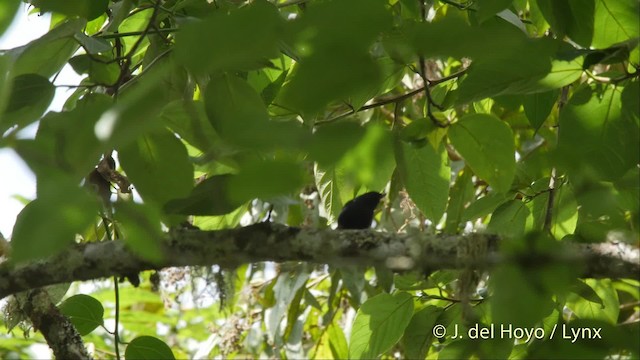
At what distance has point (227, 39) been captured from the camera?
0.61 metres

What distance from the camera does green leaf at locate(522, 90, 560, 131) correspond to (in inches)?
52.6

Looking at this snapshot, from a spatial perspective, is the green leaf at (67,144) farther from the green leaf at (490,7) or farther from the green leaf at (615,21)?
the green leaf at (615,21)

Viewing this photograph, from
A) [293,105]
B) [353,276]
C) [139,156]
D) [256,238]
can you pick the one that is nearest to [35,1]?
[139,156]

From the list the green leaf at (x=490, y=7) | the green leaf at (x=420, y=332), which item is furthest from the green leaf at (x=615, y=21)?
the green leaf at (x=420, y=332)

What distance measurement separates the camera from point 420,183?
4.23 feet

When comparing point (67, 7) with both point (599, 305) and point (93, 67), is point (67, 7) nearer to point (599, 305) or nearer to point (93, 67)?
point (93, 67)

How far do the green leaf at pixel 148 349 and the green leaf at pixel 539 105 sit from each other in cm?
70

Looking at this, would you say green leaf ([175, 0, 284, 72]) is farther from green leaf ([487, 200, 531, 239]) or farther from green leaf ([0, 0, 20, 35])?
green leaf ([487, 200, 531, 239])

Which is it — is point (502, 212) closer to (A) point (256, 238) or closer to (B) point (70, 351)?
(A) point (256, 238)

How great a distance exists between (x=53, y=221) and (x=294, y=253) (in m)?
0.36

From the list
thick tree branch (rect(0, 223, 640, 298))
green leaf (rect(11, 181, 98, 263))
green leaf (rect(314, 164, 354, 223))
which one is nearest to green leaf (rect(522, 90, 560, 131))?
green leaf (rect(314, 164, 354, 223))

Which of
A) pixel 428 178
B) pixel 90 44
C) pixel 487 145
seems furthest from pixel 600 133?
pixel 90 44

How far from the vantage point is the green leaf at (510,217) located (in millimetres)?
1378

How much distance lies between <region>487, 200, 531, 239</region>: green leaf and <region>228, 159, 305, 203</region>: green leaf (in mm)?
805
